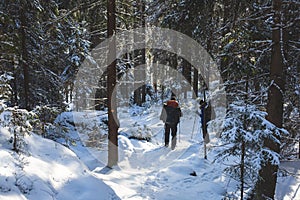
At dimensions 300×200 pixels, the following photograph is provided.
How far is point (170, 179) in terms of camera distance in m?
9.02

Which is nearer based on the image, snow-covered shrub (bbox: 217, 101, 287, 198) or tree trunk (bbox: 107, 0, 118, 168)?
snow-covered shrub (bbox: 217, 101, 287, 198)

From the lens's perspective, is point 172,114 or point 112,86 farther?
point 172,114

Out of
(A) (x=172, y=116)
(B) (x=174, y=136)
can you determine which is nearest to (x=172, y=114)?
(A) (x=172, y=116)

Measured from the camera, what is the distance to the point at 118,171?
31.7 feet

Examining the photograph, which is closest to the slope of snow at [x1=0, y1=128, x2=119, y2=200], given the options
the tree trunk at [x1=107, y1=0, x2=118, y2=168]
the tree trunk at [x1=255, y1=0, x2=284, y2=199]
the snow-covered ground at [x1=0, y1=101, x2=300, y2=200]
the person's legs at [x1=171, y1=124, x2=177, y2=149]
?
the snow-covered ground at [x1=0, y1=101, x2=300, y2=200]

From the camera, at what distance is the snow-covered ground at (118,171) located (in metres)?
5.38

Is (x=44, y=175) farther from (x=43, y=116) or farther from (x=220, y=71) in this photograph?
(x=220, y=71)

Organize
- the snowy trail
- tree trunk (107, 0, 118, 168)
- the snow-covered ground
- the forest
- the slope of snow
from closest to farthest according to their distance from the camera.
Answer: the slope of snow < the snow-covered ground < the forest < the snowy trail < tree trunk (107, 0, 118, 168)

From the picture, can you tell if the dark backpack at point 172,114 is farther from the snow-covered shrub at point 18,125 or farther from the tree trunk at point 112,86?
the snow-covered shrub at point 18,125

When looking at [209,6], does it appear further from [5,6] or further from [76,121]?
[76,121]

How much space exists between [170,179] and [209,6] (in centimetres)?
575

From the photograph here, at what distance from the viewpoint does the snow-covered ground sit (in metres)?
5.38

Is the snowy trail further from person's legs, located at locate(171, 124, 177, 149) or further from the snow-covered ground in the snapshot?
person's legs, located at locate(171, 124, 177, 149)

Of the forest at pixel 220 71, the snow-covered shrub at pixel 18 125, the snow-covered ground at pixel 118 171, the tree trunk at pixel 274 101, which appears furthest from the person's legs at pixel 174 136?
the snow-covered shrub at pixel 18 125
